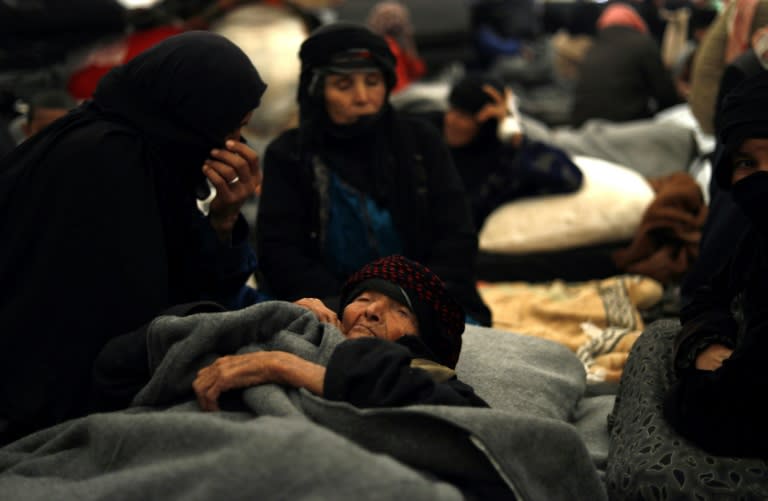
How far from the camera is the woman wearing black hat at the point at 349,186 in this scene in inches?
99.4

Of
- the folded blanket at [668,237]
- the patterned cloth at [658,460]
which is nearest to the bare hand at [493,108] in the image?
the folded blanket at [668,237]

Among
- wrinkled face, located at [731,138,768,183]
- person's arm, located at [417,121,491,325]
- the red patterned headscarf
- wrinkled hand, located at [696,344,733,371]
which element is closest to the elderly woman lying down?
wrinkled hand, located at [696,344,733,371]

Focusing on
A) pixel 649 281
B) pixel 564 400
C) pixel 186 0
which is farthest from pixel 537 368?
pixel 186 0

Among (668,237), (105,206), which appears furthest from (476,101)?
(105,206)

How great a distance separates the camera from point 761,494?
5.37 ft

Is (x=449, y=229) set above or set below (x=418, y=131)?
below

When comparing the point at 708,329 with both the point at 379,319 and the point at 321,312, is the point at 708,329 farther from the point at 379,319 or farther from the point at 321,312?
the point at 321,312

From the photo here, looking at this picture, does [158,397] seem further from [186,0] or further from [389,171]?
[186,0]

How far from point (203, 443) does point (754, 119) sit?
3.94 ft

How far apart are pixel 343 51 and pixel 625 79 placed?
3.08 meters

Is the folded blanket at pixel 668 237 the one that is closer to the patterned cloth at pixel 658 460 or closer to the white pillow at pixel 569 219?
the white pillow at pixel 569 219

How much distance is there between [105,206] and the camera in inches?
69.3

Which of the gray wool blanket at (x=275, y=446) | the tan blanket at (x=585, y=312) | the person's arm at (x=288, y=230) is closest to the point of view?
the gray wool blanket at (x=275, y=446)

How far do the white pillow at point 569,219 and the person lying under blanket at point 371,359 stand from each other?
1706mm
